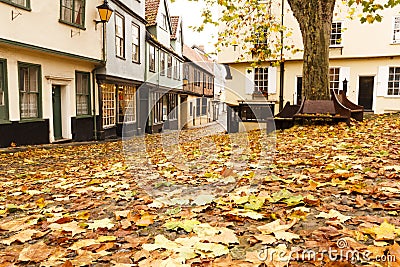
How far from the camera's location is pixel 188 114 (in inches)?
A: 1356

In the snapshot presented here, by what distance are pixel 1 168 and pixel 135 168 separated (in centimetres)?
312

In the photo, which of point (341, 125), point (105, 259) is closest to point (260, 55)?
point (341, 125)

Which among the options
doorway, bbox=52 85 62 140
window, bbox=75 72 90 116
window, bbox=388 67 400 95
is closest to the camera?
doorway, bbox=52 85 62 140

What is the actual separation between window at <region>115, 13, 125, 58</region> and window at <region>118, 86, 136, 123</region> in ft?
6.49

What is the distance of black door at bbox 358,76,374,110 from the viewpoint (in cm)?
2114

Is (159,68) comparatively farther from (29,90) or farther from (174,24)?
(29,90)

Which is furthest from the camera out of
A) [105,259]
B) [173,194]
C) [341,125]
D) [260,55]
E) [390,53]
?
[390,53]

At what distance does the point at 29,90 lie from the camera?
10.8 m

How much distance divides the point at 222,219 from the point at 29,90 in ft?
34.5

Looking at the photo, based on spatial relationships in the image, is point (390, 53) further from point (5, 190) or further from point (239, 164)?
point (5, 190)

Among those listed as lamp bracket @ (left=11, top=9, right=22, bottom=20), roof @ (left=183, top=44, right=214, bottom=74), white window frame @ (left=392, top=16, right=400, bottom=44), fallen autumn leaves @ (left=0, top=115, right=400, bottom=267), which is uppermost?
roof @ (left=183, top=44, right=214, bottom=74)

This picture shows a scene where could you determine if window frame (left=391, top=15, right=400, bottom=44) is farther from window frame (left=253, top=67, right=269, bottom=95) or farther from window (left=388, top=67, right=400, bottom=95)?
window frame (left=253, top=67, right=269, bottom=95)

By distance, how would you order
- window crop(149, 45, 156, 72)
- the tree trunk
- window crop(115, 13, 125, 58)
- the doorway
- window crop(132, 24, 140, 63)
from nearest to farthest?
the tree trunk
the doorway
window crop(115, 13, 125, 58)
window crop(132, 24, 140, 63)
window crop(149, 45, 156, 72)

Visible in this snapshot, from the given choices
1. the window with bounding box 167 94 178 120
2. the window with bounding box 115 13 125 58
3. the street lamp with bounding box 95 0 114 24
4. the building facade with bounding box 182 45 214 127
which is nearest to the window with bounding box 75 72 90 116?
the street lamp with bounding box 95 0 114 24
